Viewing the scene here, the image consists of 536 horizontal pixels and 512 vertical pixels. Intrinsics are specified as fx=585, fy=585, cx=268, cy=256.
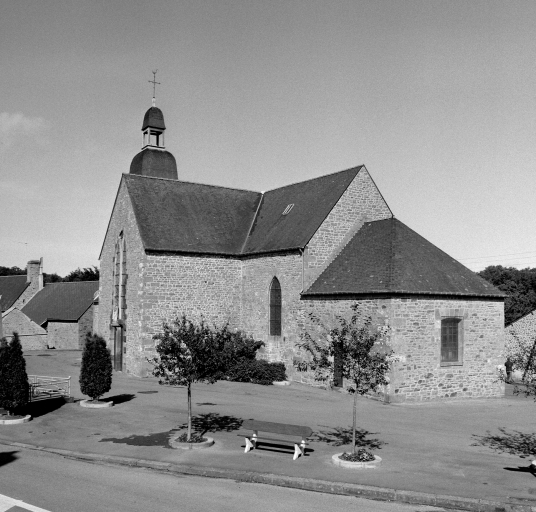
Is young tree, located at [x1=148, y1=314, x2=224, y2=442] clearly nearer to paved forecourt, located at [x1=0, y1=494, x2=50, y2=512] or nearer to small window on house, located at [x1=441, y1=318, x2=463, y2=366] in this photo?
paved forecourt, located at [x1=0, y1=494, x2=50, y2=512]

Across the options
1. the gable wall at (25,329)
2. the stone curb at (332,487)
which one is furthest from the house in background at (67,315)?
the stone curb at (332,487)

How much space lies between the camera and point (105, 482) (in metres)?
11.6

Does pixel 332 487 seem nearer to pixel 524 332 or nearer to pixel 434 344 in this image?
pixel 434 344

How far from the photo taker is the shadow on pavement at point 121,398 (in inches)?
850

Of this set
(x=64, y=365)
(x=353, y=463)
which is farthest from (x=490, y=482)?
(x=64, y=365)

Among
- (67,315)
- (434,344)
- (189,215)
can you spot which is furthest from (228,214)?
(67,315)

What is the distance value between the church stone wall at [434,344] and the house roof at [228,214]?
5293 millimetres

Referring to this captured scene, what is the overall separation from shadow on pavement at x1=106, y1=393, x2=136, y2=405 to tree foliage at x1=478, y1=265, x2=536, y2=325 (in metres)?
40.8

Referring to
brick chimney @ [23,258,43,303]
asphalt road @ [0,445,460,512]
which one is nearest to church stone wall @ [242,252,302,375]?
asphalt road @ [0,445,460,512]

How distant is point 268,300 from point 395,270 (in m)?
8.13

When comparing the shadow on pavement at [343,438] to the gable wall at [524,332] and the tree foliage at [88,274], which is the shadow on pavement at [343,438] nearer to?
the gable wall at [524,332]

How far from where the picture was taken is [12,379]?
1778 centimetres

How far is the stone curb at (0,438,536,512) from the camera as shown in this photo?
33.3ft

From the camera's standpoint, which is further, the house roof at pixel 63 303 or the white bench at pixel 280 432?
the house roof at pixel 63 303
